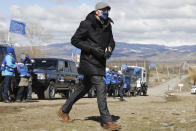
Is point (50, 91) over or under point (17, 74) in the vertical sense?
under

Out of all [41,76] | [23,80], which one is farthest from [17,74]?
[41,76]

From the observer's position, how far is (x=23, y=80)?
15.1 meters

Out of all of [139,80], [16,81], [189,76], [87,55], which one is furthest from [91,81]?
[139,80]

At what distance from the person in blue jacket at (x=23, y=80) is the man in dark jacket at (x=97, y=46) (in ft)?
27.6

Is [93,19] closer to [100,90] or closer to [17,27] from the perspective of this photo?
[100,90]

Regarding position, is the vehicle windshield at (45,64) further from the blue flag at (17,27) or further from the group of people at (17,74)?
the blue flag at (17,27)

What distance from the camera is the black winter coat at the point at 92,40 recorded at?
6.44m

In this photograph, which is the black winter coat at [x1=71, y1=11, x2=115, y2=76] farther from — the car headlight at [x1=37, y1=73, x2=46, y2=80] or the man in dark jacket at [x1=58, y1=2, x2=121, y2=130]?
the car headlight at [x1=37, y1=73, x2=46, y2=80]

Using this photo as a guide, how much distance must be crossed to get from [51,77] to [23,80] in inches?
139

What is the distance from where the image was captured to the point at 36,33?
9762 centimetres

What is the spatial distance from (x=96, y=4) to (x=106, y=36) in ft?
1.77

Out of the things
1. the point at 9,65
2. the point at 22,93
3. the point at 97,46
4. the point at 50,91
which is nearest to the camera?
the point at 97,46

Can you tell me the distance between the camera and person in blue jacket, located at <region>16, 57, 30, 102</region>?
14.7 metres

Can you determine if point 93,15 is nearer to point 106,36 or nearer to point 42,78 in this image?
point 106,36
